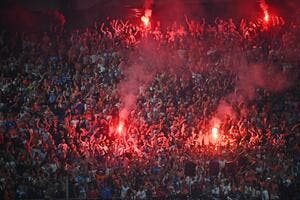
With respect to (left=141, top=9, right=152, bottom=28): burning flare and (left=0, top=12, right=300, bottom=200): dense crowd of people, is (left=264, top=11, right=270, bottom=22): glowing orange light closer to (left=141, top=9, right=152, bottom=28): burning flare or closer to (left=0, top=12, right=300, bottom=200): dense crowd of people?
(left=0, top=12, right=300, bottom=200): dense crowd of people

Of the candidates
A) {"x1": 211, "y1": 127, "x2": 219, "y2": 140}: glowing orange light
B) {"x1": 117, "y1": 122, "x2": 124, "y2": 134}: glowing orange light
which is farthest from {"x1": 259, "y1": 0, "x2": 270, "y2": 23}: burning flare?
{"x1": 117, "y1": 122, "x2": 124, "y2": 134}: glowing orange light

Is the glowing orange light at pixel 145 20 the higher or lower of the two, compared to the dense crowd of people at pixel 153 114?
higher

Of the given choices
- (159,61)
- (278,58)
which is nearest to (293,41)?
(278,58)

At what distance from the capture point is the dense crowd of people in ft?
43.5

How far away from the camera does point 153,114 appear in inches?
592

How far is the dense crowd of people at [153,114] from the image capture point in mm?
13273

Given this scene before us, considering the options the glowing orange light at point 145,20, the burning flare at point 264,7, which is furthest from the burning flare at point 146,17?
the burning flare at point 264,7

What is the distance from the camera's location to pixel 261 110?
15250 millimetres

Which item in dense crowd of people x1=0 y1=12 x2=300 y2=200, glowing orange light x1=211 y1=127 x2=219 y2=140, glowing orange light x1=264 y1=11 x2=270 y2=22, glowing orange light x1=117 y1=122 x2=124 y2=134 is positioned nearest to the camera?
dense crowd of people x1=0 y1=12 x2=300 y2=200

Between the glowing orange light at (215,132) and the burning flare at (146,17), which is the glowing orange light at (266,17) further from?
the glowing orange light at (215,132)

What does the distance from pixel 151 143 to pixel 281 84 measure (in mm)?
4483

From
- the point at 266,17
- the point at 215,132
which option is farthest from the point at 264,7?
the point at 215,132

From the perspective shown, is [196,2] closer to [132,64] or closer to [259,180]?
[132,64]

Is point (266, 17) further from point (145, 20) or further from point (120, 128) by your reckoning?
point (120, 128)
